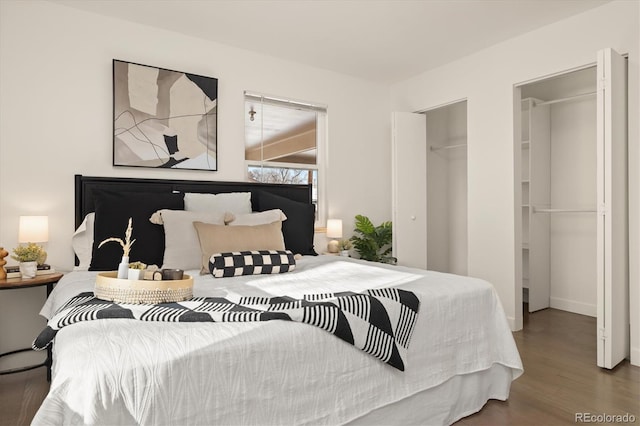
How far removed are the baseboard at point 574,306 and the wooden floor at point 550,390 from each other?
96 cm

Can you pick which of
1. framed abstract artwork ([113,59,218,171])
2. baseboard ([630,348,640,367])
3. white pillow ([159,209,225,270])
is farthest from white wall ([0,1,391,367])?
baseboard ([630,348,640,367])

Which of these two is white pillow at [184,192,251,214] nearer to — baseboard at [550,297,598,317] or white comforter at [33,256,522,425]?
white comforter at [33,256,522,425]

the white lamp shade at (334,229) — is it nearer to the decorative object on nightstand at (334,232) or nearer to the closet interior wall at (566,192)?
the decorative object on nightstand at (334,232)

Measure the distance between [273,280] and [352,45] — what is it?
2.56 metres

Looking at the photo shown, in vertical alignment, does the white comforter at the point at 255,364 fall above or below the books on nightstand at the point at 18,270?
below

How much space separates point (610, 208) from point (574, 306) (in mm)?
2129

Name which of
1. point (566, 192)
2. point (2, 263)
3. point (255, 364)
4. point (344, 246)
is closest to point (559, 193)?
point (566, 192)

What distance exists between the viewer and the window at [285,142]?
4.18 metres

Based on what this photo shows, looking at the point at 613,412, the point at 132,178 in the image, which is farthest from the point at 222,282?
the point at 613,412

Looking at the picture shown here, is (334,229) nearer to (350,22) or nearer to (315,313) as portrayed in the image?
(350,22)

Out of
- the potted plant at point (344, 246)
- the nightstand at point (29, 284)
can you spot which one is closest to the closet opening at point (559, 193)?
the potted plant at point (344, 246)

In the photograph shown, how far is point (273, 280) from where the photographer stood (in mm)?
2467

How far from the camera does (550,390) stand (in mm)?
2578

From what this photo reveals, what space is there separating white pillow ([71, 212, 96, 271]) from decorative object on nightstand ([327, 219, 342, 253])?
2.18 meters
